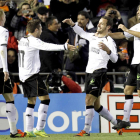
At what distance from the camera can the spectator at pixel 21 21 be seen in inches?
406

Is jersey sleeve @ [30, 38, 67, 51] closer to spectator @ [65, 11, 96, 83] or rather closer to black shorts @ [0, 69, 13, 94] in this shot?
black shorts @ [0, 69, 13, 94]

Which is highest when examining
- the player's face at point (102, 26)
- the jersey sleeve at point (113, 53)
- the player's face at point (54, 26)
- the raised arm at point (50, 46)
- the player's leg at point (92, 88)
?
the player's face at point (54, 26)

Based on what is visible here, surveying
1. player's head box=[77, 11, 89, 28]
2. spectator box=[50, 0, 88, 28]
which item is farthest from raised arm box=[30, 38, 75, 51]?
spectator box=[50, 0, 88, 28]

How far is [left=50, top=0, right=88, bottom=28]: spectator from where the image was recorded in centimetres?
1057

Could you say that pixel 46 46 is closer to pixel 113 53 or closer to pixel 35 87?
pixel 35 87

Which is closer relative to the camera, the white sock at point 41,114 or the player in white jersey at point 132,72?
the player in white jersey at point 132,72

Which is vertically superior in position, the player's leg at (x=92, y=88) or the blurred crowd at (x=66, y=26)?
the blurred crowd at (x=66, y=26)

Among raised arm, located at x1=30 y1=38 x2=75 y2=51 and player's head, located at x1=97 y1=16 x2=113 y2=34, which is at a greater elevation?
player's head, located at x1=97 y1=16 x2=113 y2=34

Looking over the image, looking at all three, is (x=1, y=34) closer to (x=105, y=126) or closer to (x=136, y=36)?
(x=136, y=36)

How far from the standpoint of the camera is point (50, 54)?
940 cm

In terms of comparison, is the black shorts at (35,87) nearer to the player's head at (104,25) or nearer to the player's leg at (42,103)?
the player's leg at (42,103)

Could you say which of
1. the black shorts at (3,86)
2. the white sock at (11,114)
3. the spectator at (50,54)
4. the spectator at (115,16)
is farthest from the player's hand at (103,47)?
the spectator at (115,16)

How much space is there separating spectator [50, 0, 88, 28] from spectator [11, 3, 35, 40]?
65 cm

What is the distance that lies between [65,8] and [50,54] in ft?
5.86
